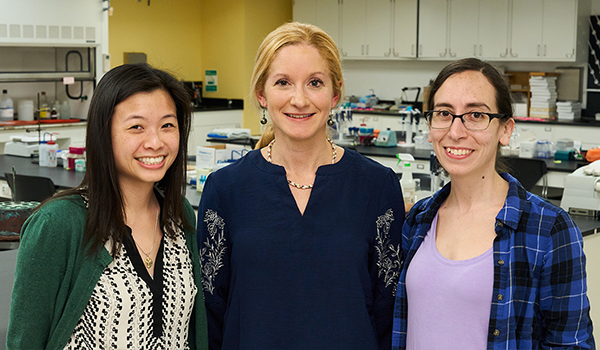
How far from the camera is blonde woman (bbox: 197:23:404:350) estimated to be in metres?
1.62

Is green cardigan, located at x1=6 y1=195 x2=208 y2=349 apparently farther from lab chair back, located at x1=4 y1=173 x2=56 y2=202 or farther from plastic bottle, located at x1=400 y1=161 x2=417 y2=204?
lab chair back, located at x1=4 y1=173 x2=56 y2=202

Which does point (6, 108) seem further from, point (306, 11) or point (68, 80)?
point (306, 11)

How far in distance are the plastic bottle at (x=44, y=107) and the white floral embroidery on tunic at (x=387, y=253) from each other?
6.32 m

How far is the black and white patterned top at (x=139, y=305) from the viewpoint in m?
1.45

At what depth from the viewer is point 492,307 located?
1.46 metres

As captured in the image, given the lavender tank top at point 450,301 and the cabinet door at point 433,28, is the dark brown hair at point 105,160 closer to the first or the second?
the lavender tank top at point 450,301

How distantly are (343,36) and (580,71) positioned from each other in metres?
3.25

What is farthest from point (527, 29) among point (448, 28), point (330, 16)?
point (330, 16)

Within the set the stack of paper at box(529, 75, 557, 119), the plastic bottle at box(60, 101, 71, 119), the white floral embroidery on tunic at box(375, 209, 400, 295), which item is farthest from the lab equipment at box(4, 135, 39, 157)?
the stack of paper at box(529, 75, 557, 119)

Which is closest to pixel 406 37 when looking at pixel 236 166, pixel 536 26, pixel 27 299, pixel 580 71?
pixel 536 26

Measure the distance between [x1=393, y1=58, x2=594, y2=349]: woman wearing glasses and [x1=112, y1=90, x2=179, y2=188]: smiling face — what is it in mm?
660

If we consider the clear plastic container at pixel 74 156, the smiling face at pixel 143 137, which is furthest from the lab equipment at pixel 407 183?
the clear plastic container at pixel 74 156

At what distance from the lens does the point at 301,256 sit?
163cm

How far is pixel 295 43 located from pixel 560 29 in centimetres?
681
